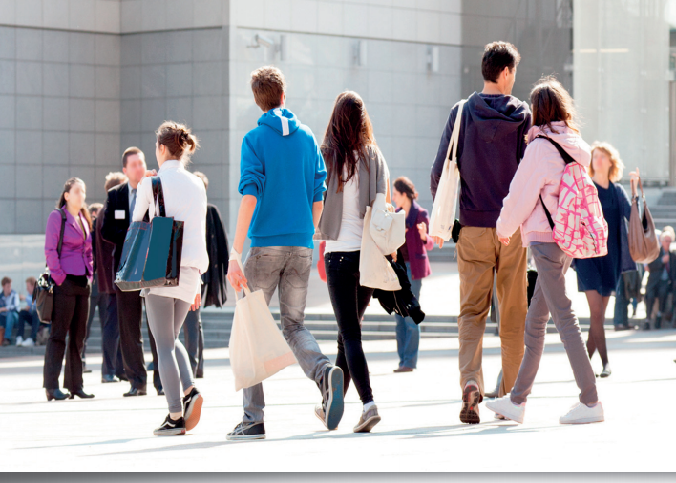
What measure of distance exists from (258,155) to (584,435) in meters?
2.30

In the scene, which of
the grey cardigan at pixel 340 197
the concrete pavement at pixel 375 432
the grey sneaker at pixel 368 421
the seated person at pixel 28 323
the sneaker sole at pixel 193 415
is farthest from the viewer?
the seated person at pixel 28 323

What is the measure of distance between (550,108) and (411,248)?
18.4 ft

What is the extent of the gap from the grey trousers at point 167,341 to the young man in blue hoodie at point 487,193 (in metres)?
1.70

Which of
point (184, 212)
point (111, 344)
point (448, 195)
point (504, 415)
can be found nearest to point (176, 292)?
point (184, 212)

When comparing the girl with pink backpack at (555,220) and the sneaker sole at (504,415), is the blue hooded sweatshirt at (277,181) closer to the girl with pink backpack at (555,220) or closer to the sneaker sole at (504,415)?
the girl with pink backpack at (555,220)

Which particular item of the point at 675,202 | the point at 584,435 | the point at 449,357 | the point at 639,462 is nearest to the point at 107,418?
the point at 584,435

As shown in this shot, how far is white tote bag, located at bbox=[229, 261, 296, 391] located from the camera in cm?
542

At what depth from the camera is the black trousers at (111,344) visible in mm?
10070

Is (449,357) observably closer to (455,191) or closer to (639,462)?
(455,191)

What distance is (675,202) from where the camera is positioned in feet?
77.2

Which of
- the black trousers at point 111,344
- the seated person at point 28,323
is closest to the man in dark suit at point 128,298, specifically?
the black trousers at point 111,344

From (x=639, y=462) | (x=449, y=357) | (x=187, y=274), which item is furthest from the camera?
(x=449, y=357)

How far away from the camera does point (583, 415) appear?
540 cm

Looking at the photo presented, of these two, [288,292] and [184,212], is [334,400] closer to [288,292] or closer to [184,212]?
[288,292]
